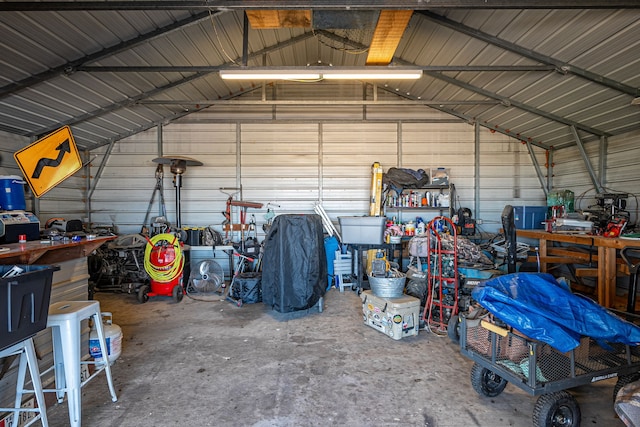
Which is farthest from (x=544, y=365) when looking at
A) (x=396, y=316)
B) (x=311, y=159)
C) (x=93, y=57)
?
(x=93, y=57)

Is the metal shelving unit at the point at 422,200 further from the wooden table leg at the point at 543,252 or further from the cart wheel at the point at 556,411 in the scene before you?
the cart wheel at the point at 556,411

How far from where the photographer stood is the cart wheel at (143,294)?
473 centimetres

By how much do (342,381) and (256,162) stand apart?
16.9 feet

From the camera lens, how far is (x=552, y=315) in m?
1.89

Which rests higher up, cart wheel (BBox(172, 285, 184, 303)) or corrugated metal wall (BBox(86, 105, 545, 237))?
corrugated metal wall (BBox(86, 105, 545, 237))

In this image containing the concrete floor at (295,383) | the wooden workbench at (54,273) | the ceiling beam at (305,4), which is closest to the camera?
the wooden workbench at (54,273)

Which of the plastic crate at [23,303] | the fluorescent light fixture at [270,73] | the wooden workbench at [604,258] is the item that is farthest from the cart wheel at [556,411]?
the fluorescent light fixture at [270,73]

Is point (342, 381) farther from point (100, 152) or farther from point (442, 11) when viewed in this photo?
point (100, 152)

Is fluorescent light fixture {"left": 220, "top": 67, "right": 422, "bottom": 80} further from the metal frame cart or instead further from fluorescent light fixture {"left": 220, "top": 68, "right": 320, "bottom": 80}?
the metal frame cart

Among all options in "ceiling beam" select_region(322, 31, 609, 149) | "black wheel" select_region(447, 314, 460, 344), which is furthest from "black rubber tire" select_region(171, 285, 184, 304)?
"ceiling beam" select_region(322, 31, 609, 149)

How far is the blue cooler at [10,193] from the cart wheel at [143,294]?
1.95m

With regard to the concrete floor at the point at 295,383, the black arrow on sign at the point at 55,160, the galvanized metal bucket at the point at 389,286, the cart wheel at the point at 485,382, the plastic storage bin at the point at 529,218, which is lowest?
the concrete floor at the point at 295,383

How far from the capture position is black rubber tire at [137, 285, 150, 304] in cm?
473

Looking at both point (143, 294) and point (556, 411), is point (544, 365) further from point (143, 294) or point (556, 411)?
point (143, 294)
